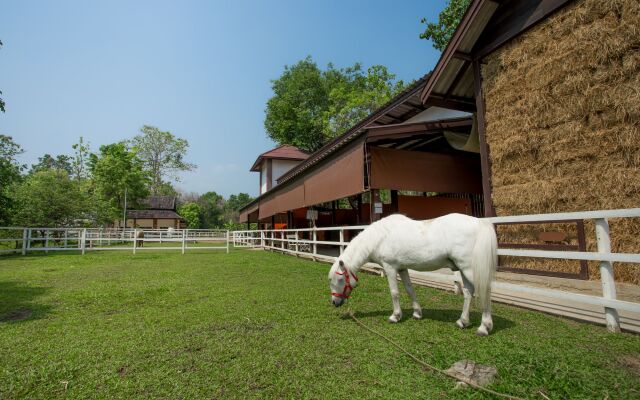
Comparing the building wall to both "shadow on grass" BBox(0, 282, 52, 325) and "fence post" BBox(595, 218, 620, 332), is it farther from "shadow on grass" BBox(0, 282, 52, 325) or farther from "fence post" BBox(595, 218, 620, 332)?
"fence post" BBox(595, 218, 620, 332)

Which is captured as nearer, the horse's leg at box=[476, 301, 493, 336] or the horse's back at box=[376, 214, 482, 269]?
the horse's leg at box=[476, 301, 493, 336]

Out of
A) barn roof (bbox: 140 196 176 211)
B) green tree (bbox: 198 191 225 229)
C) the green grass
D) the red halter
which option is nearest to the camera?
the green grass

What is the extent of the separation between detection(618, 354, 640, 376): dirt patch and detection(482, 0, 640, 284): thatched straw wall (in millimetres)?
2576

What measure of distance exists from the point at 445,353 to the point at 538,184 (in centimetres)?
428

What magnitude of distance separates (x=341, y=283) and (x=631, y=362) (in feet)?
8.05

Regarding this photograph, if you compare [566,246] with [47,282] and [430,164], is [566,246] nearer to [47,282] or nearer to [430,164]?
[430,164]

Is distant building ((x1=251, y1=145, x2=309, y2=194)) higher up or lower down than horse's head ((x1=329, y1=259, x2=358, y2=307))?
higher up

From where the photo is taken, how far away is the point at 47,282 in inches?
243

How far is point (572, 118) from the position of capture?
495 cm

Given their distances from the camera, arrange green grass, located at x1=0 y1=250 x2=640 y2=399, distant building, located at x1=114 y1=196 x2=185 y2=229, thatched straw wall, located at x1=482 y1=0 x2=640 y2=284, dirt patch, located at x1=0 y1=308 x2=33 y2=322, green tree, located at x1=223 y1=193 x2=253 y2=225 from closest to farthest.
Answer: green grass, located at x1=0 y1=250 x2=640 y2=399, dirt patch, located at x1=0 y1=308 x2=33 y2=322, thatched straw wall, located at x1=482 y1=0 x2=640 y2=284, distant building, located at x1=114 y1=196 x2=185 y2=229, green tree, located at x1=223 y1=193 x2=253 y2=225

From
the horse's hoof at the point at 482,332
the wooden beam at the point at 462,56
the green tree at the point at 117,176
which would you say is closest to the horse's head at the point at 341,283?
the horse's hoof at the point at 482,332

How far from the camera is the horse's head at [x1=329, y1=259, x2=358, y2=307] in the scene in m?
3.57

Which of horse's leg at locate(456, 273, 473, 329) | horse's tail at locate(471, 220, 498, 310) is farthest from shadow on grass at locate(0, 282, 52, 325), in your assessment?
horse's tail at locate(471, 220, 498, 310)

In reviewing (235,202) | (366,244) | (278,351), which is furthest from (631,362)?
(235,202)
